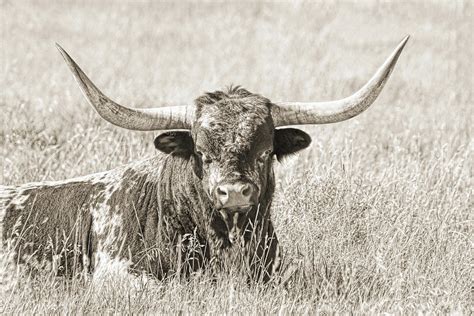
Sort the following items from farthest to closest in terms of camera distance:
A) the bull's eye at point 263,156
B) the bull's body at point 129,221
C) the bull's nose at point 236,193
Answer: the bull's body at point 129,221 < the bull's eye at point 263,156 < the bull's nose at point 236,193

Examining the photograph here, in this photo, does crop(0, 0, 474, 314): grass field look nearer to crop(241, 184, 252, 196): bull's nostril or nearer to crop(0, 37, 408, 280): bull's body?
crop(0, 37, 408, 280): bull's body

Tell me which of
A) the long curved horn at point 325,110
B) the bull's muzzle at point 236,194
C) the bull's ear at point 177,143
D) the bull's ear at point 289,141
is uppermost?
the long curved horn at point 325,110

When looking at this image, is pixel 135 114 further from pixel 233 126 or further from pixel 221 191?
pixel 221 191

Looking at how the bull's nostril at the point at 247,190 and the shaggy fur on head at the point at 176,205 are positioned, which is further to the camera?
the shaggy fur on head at the point at 176,205

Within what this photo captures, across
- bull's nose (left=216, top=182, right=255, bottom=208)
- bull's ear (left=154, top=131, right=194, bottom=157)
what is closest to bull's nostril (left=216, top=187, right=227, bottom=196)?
bull's nose (left=216, top=182, right=255, bottom=208)

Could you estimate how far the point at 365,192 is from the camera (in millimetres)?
6816

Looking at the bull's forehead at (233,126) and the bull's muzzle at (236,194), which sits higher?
the bull's forehead at (233,126)

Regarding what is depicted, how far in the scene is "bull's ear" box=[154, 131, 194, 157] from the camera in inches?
230

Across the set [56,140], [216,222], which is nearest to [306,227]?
[216,222]

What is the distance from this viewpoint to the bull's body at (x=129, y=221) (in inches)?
225

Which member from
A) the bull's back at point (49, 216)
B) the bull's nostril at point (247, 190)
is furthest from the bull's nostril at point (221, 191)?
the bull's back at point (49, 216)

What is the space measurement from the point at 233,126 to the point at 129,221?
3.12ft

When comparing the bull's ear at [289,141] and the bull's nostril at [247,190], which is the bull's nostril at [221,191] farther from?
the bull's ear at [289,141]

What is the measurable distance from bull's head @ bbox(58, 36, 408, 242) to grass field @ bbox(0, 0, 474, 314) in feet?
1.76
